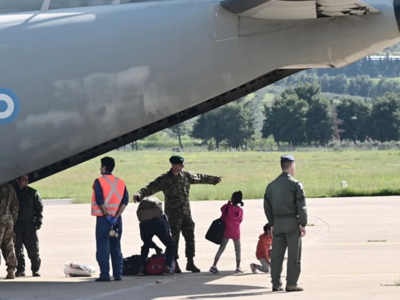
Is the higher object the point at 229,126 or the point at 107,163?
the point at 229,126

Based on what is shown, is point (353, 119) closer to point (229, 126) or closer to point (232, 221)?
point (229, 126)

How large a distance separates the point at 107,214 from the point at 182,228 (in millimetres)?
1954

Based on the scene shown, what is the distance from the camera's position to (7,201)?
47.9 ft

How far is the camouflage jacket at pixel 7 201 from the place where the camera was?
14.5 m

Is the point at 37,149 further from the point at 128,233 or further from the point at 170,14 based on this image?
the point at 128,233

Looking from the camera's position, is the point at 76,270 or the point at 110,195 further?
the point at 76,270

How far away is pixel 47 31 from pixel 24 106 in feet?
3.80

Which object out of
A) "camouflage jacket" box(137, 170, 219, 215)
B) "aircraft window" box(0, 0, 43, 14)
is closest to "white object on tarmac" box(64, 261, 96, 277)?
"camouflage jacket" box(137, 170, 219, 215)

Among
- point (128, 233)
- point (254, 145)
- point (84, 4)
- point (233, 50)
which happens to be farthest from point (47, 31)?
point (254, 145)

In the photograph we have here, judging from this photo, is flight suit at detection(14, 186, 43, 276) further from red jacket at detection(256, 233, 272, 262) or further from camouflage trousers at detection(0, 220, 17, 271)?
red jacket at detection(256, 233, 272, 262)

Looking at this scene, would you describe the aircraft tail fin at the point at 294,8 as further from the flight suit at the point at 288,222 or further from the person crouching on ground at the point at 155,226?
the person crouching on ground at the point at 155,226

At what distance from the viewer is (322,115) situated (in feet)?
563

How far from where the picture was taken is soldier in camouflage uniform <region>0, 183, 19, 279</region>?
47.8 ft

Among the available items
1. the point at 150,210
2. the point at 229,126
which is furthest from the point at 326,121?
the point at 150,210
